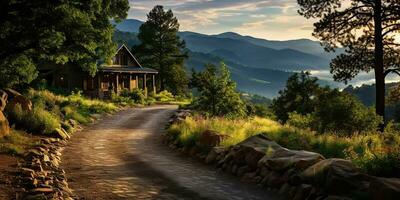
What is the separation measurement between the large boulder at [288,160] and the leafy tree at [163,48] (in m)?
49.8

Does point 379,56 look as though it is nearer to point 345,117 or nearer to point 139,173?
point 345,117

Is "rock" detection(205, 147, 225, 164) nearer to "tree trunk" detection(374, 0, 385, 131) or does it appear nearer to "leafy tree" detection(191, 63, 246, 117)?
"tree trunk" detection(374, 0, 385, 131)

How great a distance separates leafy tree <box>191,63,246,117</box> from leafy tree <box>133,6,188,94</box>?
35.0 metres

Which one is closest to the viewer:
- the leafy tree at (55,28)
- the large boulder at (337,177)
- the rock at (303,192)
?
the large boulder at (337,177)

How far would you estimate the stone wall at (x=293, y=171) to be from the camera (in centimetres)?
803

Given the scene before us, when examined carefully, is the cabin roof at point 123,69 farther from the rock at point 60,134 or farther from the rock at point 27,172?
the rock at point 27,172

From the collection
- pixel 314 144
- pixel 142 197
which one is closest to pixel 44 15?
pixel 142 197

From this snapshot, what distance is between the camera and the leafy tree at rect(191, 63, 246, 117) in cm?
2516

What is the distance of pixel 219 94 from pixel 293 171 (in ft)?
51.2

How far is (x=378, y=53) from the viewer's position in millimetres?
20781

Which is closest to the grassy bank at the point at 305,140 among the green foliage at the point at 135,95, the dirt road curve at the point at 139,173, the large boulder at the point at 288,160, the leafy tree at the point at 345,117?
the large boulder at the point at 288,160

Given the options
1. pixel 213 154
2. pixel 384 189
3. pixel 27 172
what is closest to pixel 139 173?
pixel 213 154

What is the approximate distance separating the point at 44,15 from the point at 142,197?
25.9 feet

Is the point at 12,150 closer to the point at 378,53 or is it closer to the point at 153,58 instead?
the point at 378,53
